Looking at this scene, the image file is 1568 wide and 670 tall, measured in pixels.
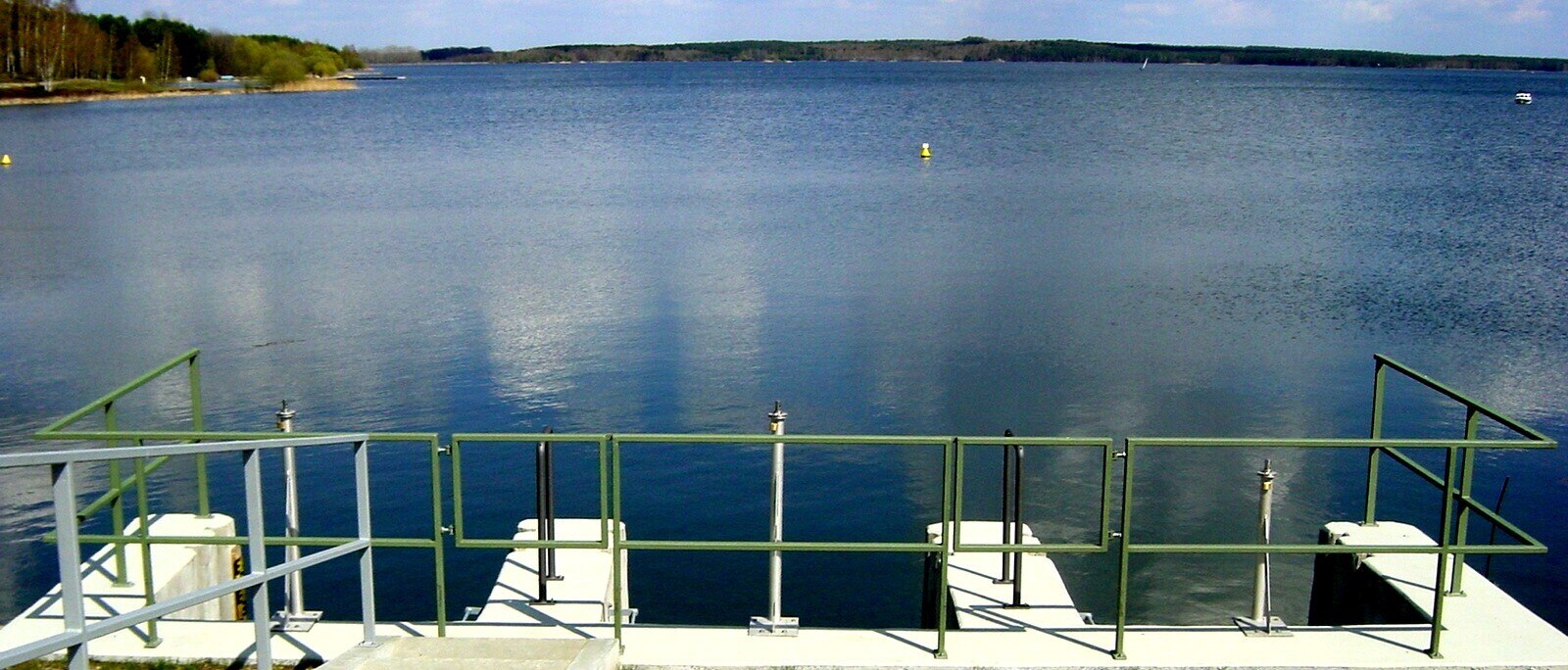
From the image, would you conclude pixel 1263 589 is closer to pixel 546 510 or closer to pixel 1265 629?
pixel 1265 629

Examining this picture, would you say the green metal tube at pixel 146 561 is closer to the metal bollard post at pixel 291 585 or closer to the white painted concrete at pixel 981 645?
the white painted concrete at pixel 981 645

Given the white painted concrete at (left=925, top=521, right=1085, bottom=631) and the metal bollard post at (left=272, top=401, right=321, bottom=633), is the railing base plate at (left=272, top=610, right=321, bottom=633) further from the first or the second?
the white painted concrete at (left=925, top=521, right=1085, bottom=631)

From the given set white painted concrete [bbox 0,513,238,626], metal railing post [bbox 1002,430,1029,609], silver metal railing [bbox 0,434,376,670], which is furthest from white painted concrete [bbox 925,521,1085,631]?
white painted concrete [bbox 0,513,238,626]

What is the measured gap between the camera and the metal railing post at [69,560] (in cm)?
455

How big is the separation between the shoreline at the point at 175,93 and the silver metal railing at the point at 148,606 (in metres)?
105

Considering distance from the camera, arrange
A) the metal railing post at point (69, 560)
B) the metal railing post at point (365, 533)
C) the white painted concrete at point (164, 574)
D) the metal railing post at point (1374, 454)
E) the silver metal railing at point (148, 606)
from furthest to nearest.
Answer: the metal railing post at point (1374, 454)
the white painted concrete at point (164, 574)
the metal railing post at point (365, 533)
the metal railing post at point (69, 560)
the silver metal railing at point (148, 606)

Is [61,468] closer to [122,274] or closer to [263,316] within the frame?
[263,316]

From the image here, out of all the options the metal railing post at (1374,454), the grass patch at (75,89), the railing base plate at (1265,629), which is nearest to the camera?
the railing base plate at (1265,629)

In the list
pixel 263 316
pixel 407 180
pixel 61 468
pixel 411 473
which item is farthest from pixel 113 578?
pixel 407 180

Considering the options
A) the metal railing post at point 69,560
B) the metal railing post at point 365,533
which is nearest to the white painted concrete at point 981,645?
the metal railing post at point 365,533

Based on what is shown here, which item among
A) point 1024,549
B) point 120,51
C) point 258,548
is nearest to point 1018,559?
point 1024,549

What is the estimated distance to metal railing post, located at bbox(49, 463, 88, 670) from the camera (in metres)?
4.55

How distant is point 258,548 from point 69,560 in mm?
1206

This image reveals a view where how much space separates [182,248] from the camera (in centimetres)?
2817
